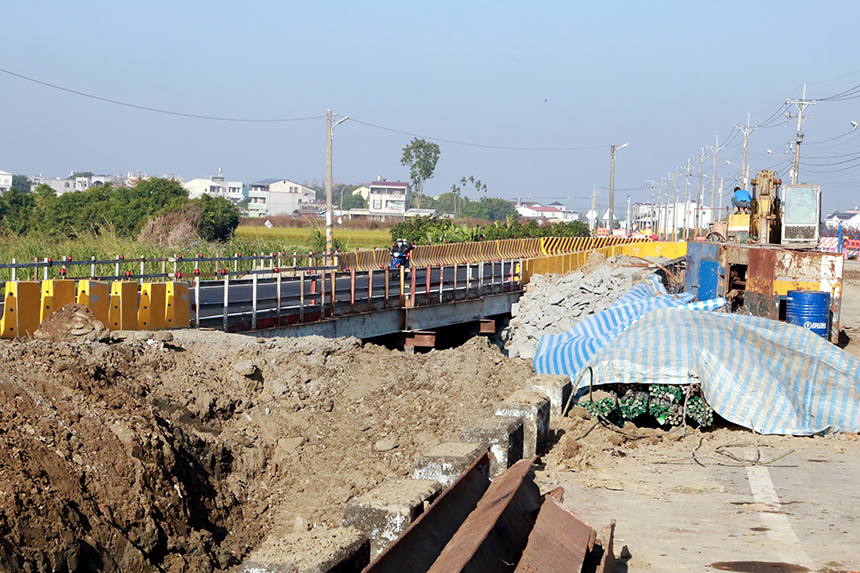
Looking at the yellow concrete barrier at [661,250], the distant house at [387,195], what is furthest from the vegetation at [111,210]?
the distant house at [387,195]

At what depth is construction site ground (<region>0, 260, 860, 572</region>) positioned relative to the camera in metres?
6.52

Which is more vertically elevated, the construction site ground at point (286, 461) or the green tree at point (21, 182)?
the green tree at point (21, 182)

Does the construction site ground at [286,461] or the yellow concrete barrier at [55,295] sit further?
the yellow concrete barrier at [55,295]

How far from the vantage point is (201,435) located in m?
9.18

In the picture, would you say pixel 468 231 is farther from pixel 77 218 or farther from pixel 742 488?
pixel 742 488

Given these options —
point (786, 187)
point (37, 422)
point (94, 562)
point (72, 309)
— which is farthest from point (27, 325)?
point (786, 187)

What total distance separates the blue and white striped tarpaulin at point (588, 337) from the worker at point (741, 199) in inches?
312

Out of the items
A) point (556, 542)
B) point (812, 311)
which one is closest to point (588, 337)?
point (812, 311)

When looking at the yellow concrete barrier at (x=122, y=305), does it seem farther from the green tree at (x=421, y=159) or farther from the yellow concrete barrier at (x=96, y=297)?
the green tree at (x=421, y=159)

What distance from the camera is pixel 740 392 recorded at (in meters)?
10.2

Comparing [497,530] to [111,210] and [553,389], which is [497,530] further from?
[111,210]

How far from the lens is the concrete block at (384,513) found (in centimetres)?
560

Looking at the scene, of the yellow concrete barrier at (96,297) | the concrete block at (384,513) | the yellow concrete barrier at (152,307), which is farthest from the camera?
the yellow concrete barrier at (152,307)

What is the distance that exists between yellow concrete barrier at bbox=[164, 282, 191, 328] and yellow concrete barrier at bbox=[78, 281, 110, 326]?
3.69ft
